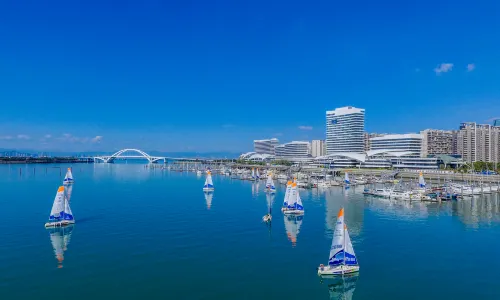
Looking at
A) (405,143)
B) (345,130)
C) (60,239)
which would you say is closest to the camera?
(60,239)

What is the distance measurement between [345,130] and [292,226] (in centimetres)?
13122

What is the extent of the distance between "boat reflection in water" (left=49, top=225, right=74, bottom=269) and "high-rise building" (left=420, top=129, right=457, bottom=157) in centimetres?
14738

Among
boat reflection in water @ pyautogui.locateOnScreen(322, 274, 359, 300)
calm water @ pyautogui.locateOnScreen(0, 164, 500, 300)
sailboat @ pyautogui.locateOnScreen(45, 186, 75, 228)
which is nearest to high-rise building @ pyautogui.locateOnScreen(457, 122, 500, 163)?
calm water @ pyautogui.locateOnScreen(0, 164, 500, 300)

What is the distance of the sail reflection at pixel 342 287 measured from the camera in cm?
2070

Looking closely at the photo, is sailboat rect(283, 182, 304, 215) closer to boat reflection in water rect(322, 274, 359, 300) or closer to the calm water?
the calm water

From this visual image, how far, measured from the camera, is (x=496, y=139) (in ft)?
467

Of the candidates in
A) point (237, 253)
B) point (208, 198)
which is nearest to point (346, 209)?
point (208, 198)

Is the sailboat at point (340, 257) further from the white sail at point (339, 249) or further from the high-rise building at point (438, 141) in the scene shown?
the high-rise building at point (438, 141)

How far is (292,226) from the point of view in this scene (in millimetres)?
38094

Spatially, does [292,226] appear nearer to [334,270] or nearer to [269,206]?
[269,206]

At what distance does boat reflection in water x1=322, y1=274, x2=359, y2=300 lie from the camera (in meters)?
20.7

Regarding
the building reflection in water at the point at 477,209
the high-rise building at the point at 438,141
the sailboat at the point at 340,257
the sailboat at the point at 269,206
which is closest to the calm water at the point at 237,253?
the building reflection in water at the point at 477,209

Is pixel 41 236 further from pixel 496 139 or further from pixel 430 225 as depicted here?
pixel 496 139

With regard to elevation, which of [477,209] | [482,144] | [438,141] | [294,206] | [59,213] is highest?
[438,141]
